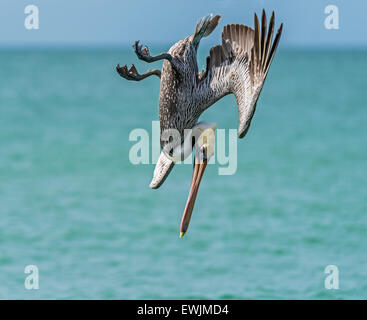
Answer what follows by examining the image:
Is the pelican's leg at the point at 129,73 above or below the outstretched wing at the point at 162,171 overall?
above

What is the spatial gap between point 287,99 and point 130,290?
2816cm

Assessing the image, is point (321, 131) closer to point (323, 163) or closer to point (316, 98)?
point (323, 163)

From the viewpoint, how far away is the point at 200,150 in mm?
5047

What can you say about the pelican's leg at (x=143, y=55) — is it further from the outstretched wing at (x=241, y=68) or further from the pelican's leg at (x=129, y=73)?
the outstretched wing at (x=241, y=68)

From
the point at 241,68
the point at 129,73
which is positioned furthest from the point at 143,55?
the point at 241,68

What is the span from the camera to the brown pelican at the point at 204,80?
15.9 ft

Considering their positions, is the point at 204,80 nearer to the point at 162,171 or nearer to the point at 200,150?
the point at 200,150

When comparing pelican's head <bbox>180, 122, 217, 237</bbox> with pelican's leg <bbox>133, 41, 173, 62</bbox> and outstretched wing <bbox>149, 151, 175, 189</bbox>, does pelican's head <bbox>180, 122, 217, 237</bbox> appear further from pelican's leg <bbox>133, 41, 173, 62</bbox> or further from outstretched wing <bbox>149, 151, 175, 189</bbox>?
pelican's leg <bbox>133, 41, 173, 62</bbox>

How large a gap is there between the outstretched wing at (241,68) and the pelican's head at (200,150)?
0.13m

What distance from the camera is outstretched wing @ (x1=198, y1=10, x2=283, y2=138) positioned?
4.88 meters

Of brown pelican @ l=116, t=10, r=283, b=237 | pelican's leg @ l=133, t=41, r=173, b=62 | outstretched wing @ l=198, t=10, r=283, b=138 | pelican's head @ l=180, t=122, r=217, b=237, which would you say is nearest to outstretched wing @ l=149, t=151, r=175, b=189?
brown pelican @ l=116, t=10, r=283, b=237

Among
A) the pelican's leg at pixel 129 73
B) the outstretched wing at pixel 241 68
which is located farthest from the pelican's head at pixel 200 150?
the pelican's leg at pixel 129 73

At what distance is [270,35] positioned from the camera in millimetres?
4828

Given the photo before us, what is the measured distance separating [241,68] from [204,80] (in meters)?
0.21
